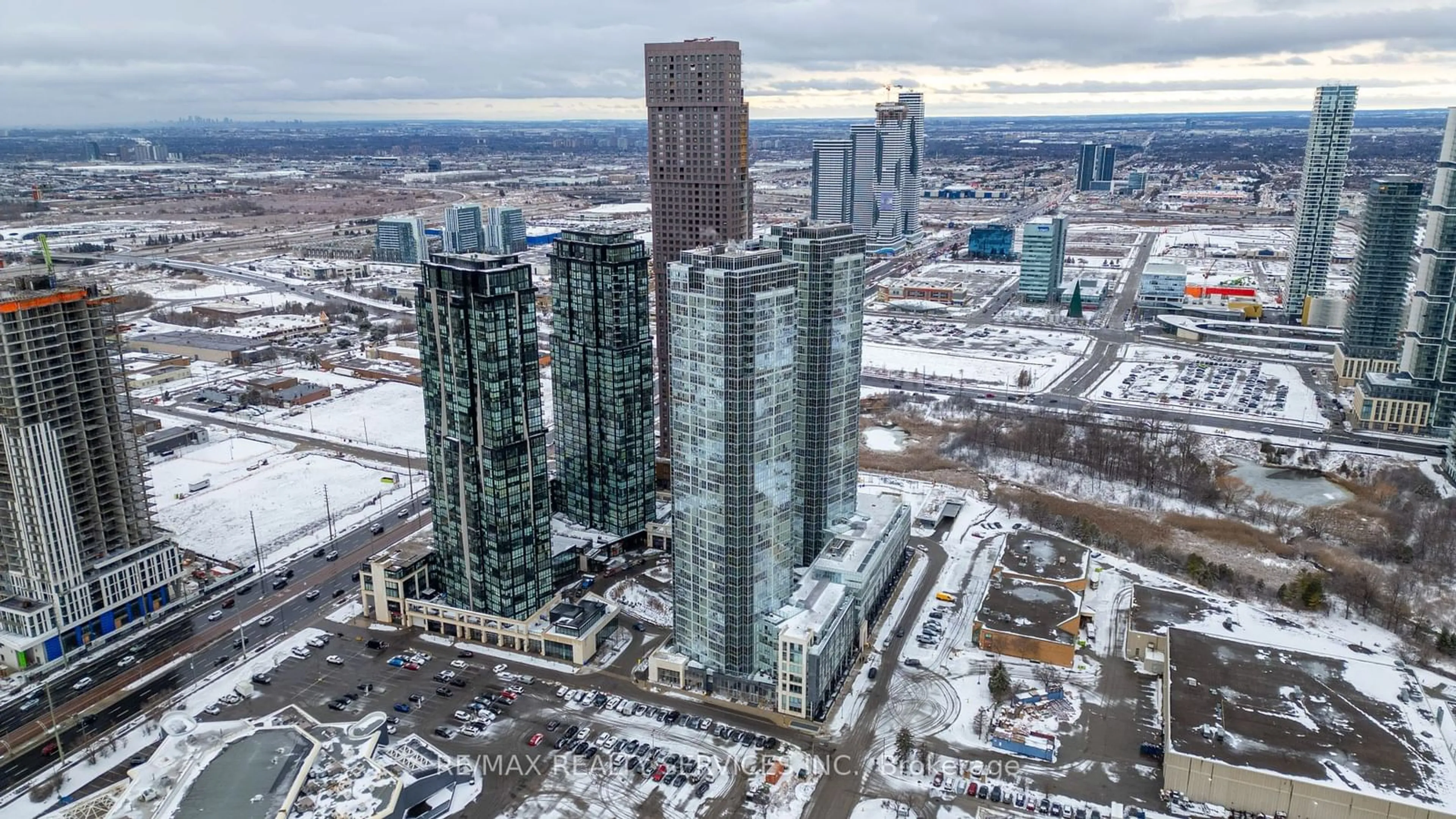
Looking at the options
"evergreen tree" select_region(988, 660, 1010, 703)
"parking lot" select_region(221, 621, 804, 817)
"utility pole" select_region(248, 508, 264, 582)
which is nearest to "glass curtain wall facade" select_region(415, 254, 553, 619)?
"parking lot" select_region(221, 621, 804, 817)

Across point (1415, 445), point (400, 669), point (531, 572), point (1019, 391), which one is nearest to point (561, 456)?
point (531, 572)

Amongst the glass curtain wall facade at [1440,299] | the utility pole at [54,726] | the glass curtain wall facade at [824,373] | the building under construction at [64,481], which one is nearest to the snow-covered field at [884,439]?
the glass curtain wall facade at [824,373]

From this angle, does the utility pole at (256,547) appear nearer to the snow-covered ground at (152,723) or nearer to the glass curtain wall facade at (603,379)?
the snow-covered ground at (152,723)

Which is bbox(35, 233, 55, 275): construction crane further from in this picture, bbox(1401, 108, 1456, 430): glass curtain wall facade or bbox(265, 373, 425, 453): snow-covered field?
bbox(1401, 108, 1456, 430): glass curtain wall facade

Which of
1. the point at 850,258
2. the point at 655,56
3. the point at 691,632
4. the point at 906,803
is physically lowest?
the point at 906,803

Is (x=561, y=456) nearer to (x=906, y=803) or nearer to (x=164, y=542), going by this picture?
(x=164, y=542)

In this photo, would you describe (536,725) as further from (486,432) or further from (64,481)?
(64,481)
